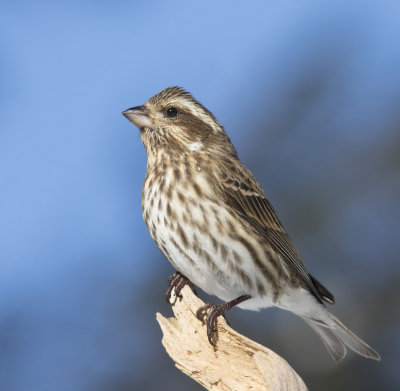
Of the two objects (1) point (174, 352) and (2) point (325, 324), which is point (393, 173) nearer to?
(2) point (325, 324)

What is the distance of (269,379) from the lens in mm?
6238

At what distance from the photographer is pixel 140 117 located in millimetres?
8414

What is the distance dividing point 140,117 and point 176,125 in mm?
364

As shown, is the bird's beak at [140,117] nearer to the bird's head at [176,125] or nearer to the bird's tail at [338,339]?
the bird's head at [176,125]

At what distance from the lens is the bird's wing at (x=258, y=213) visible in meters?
7.92

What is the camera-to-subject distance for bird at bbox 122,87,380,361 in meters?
7.55

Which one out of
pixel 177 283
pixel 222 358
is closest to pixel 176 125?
pixel 177 283

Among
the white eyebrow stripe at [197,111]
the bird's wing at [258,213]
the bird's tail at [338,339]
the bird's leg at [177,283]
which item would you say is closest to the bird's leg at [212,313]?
the bird's leg at [177,283]

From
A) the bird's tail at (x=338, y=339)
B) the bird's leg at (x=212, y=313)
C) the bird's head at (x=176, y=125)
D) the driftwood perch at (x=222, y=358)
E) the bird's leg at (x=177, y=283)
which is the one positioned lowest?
the bird's tail at (x=338, y=339)

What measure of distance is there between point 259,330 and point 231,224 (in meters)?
2.31

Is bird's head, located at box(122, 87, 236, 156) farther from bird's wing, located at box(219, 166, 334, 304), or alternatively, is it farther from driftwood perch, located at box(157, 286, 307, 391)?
driftwood perch, located at box(157, 286, 307, 391)

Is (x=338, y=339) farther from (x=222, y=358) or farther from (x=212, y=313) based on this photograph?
(x=222, y=358)

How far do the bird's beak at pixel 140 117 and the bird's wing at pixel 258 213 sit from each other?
973 millimetres

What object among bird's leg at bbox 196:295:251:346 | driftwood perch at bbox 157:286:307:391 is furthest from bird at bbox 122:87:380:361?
driftwood perch at bbox 157:286:307:391
